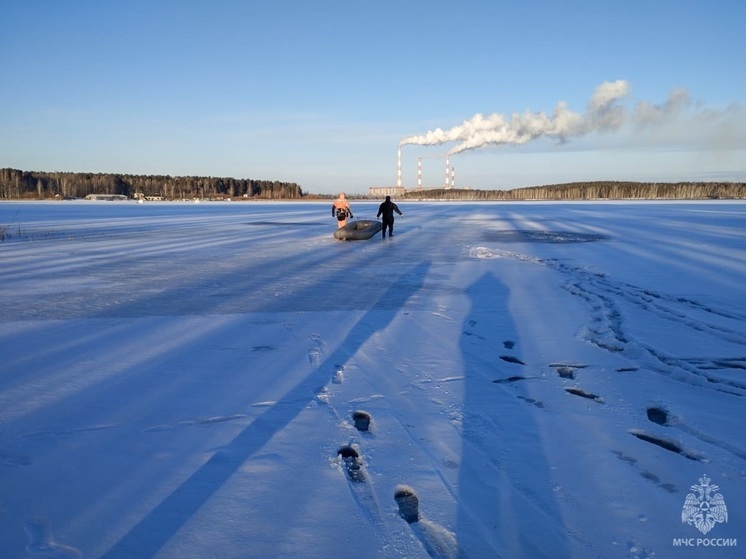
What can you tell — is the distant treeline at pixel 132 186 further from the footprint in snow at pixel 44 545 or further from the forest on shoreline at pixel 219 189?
the footprint in snow at pixel 44 545

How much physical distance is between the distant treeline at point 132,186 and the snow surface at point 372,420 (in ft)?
374

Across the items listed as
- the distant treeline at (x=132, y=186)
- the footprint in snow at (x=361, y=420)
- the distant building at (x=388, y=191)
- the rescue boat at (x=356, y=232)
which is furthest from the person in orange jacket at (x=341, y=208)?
the distant treeline at (x=132, y=186)

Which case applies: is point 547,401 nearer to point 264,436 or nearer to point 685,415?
point 685,415

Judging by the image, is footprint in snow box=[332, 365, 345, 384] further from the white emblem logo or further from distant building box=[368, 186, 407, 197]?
distant building box=[368, 186, 407, 197]

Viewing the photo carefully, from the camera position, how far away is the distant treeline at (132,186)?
114625mm

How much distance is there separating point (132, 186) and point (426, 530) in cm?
13777

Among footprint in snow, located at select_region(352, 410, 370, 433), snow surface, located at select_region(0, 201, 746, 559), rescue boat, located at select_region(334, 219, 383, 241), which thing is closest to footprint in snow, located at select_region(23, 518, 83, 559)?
snow surface, located at select_region(0, 201, 746, 559)

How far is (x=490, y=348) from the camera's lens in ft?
16.2

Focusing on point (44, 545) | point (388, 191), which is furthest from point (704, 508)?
point (388, 191)

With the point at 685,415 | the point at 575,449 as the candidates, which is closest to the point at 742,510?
the point at 575,449

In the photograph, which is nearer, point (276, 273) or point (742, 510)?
point (742, 510)

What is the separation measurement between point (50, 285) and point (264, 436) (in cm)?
675

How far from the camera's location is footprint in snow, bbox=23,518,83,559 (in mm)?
2137

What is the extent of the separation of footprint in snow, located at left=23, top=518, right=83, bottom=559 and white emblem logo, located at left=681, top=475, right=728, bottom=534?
9.09 ft
